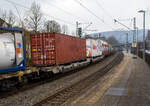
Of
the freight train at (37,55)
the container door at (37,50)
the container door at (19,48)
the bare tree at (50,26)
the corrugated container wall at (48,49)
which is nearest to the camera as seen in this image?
the freight train at (37,55)

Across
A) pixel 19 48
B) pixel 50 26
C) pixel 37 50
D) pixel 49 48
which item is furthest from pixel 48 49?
pixel 50 26

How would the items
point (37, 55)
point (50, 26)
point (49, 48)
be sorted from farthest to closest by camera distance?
point (50, 26) < point (37, 55) < point (49, 48)

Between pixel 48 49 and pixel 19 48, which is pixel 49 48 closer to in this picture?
pixel 48 49

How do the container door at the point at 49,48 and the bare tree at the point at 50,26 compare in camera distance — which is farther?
the bare tree at the point at 50,26

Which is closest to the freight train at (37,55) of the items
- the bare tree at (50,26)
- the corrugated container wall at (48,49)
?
the corrugated container wall at (48,49)

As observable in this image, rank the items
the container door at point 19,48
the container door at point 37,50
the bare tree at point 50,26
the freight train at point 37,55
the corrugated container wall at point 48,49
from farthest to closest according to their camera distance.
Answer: the bare tree at point 50,26 < the container door at point 37,50 < the corrugated container wall at point 48,49 < the container door at point 19,48 < the freight train at point 37,55

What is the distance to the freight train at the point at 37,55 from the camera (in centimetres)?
812

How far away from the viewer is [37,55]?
11734 millimetres

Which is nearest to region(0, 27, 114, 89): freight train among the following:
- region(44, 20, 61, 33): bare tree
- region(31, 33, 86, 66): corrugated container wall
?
region(31, 33, 86, 66): corrugated container wall

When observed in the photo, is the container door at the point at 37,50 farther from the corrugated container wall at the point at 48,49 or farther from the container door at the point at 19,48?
the container door at the point at 19,48

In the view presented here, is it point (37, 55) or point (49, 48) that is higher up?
point (49, 48)

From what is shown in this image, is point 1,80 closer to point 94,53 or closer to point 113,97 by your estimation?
point 113,97

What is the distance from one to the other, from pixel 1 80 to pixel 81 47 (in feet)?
33.5

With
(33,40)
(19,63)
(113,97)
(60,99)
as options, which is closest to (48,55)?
(33,40)
